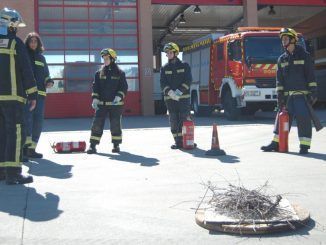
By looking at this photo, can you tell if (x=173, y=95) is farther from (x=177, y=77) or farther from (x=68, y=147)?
(x=68, y=147)

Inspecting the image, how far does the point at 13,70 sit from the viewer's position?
6.27 metres

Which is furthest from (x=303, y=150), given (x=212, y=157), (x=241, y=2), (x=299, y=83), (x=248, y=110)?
(x=241, y=2)

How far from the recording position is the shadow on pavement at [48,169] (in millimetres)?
7133

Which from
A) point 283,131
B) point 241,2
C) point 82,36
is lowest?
point 283,131

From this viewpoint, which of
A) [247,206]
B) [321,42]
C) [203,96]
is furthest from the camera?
[321,42]

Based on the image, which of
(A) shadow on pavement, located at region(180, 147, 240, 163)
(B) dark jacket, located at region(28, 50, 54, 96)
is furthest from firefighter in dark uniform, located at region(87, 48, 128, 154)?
(A) shadow on pavement, located at region(180, 147, 240, 163)

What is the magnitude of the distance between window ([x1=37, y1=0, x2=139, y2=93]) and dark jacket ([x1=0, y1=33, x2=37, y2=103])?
49.1 ft

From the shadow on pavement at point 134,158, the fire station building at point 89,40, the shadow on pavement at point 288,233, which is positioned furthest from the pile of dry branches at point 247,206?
the fire station building at point 89,40

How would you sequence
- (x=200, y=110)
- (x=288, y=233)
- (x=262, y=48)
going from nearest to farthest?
(x=288, y=233), (x=262, y=48), (x=200, y=110)

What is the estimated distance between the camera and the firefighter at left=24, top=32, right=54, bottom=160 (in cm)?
855

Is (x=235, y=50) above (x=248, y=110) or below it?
above

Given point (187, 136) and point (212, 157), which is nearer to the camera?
point (212, 157)

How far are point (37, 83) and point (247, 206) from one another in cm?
507

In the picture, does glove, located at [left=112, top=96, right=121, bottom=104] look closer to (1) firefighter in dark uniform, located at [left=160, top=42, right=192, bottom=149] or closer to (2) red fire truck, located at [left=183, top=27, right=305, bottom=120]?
(1) firefighter in dark uniform, located at [left=160, top=42, right=192, bottom=149]
